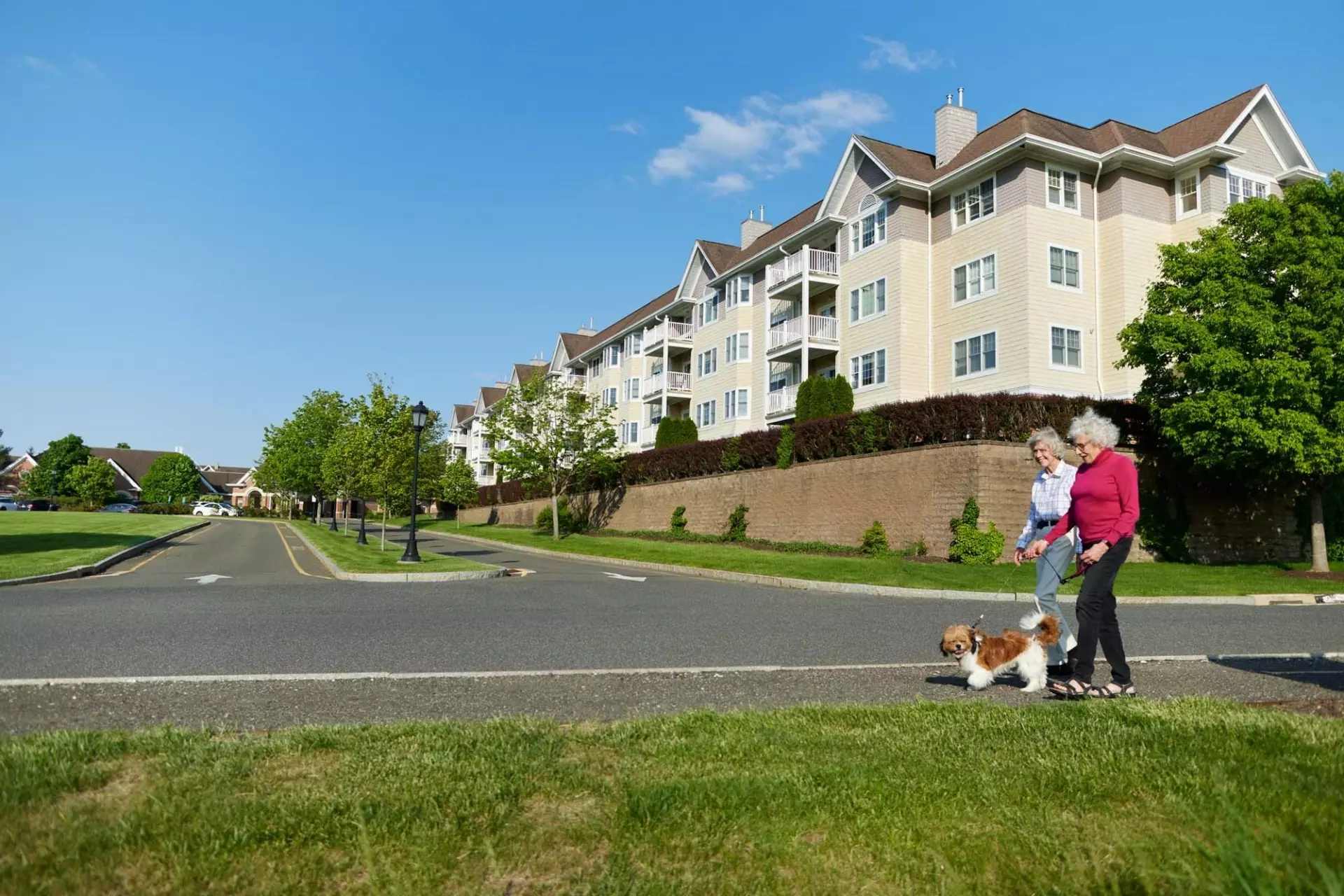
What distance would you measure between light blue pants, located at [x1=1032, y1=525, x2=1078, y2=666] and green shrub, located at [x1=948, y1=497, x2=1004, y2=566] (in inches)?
596

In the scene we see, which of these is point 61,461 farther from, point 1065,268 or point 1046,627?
point 1046,627

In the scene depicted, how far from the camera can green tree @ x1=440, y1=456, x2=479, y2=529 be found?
219 ft

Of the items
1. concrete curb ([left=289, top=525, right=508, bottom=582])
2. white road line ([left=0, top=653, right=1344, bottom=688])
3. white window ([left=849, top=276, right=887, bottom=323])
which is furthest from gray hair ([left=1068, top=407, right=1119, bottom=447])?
white window ([left=849, top=276, right=887, bottom=323])

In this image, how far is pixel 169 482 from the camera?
381 ft

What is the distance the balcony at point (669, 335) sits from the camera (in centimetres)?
5131

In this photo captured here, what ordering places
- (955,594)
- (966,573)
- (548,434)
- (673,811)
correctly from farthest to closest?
(548,434)
(966,573)
(955,594)
(673,811)

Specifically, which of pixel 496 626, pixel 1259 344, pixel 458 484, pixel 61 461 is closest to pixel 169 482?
pixel 61 461

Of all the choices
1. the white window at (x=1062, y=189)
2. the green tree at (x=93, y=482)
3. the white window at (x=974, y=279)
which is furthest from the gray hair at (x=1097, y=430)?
the green tree at (x=93, y=482)

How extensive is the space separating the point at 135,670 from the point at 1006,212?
95.0 feet

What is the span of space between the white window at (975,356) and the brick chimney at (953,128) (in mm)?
7657

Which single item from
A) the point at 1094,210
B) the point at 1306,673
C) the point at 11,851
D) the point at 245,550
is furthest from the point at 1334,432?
the point at 245,550

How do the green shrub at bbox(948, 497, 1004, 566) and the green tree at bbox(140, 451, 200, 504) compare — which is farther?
the green tree at bbox(140, 451, 200, 504)

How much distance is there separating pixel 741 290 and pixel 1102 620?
130 ft

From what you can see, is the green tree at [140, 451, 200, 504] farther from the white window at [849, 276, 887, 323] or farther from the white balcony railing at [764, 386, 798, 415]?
the white window at [849, 276, 887, 323]
